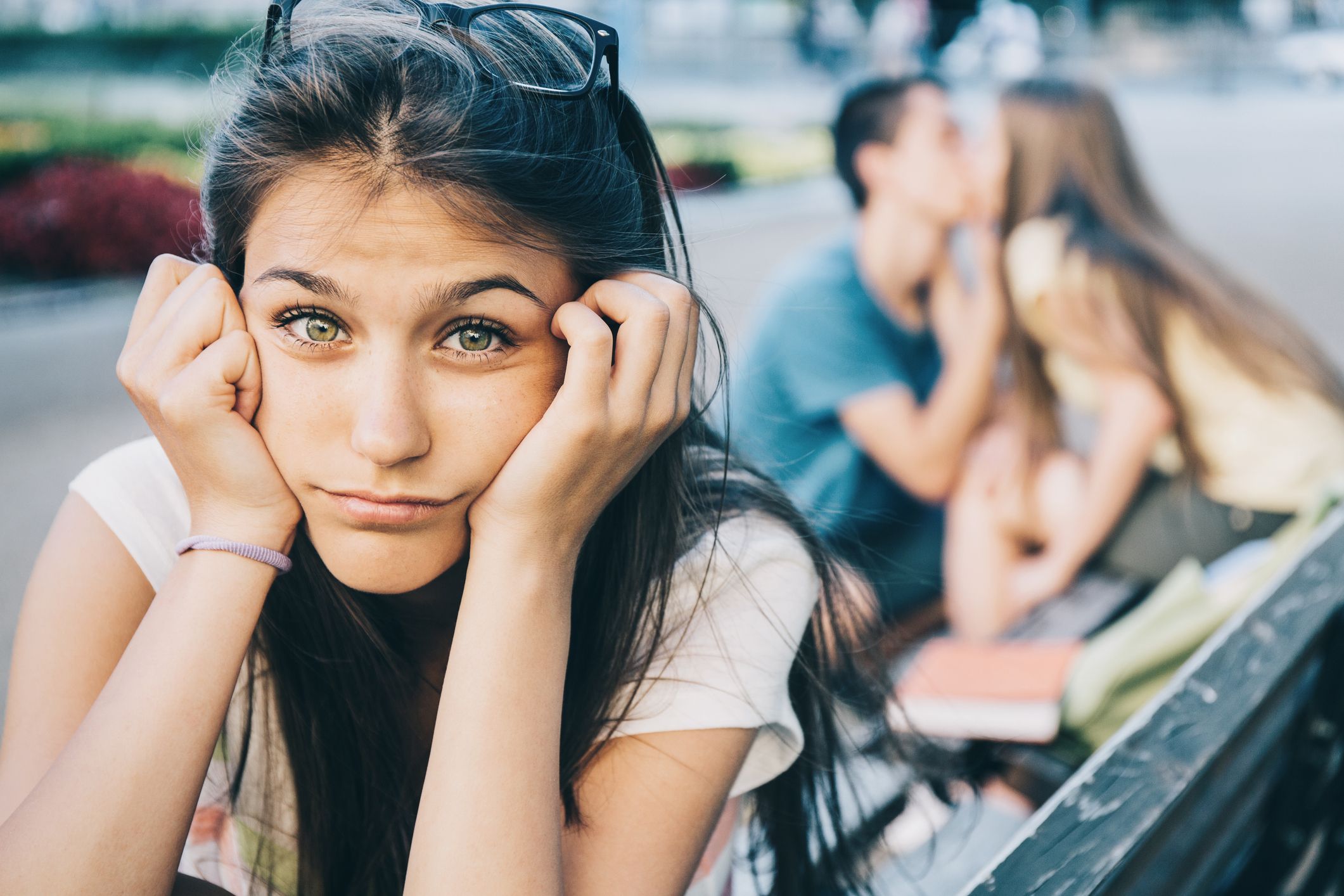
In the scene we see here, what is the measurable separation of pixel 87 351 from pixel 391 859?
6.75 metres

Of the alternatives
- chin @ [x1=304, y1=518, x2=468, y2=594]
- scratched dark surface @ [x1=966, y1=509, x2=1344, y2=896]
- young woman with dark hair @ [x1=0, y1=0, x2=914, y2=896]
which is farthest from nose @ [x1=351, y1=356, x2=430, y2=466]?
scratched dark surface @ [x1=966, y1=509, x2=1344, y2=896]

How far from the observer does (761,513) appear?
1611 millimetres

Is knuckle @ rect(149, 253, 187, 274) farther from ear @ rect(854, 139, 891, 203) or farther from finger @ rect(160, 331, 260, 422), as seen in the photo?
ear @ rect(854, 139, 891, 203)

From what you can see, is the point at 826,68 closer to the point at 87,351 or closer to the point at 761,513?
the point at 87,351

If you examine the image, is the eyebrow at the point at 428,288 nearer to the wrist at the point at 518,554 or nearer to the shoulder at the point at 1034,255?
the wrist at the point at 518,554

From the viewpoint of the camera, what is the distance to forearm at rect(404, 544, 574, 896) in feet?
3.77

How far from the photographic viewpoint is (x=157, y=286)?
55.2 inches

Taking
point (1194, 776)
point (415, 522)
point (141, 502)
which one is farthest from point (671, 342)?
point (1194, 776)

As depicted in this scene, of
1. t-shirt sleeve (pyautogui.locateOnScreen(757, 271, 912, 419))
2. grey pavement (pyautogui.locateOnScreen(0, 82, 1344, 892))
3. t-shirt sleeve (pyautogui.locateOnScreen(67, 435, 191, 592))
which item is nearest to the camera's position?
t-shirt sleeve (pyautogui.locateOnScreen(67, 435, 191, 592))

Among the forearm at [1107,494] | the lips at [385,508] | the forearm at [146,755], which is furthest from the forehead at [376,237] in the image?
the forearm at [1107,494]

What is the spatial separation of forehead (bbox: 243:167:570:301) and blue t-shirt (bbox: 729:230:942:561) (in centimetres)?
199

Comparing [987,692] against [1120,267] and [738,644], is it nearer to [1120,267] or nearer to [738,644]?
[738,644]

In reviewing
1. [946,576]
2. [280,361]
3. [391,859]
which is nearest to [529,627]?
[280,361]

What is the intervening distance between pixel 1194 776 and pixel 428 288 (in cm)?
118
